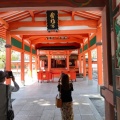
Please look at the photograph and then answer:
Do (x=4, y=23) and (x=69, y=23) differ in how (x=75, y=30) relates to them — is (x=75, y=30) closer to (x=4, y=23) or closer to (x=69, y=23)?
(x=69, y=23)

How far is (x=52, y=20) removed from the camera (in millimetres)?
8945

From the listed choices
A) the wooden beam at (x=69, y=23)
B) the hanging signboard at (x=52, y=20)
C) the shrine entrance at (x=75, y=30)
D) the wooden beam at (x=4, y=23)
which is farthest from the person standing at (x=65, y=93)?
the wooden beam at (x=69, y=23)

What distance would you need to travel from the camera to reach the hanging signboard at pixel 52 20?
8.80 metres

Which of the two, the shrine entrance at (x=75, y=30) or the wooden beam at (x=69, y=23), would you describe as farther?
the wooden beam at (x=69, y=23)

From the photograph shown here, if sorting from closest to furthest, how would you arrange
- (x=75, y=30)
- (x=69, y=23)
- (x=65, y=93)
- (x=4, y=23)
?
(x=65, y=93) → (x=4, y=23) → (x=69, y=23) → (x=75, y=30)

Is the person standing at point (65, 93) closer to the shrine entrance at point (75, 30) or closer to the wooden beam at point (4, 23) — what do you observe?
the shrine entrance at point (75, 30)

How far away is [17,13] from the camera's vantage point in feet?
28.5

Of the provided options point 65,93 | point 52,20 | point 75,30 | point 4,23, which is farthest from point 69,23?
point 65,93

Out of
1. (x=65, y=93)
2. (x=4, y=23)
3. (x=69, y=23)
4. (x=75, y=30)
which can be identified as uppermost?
(x=69, y=23)

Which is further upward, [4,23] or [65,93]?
[4,23]

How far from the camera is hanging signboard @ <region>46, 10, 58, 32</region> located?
8.80 m

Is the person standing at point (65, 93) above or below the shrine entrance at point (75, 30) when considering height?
below

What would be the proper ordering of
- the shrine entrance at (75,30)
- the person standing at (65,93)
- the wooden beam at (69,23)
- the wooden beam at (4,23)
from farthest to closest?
the wooden beam at (69,23)
the wooden beam at (4,23)
the person standing at (65,93)
the shrine entrance at (75,30)

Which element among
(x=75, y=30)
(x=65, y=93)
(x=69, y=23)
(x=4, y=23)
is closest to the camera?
(x=65, y=93)
